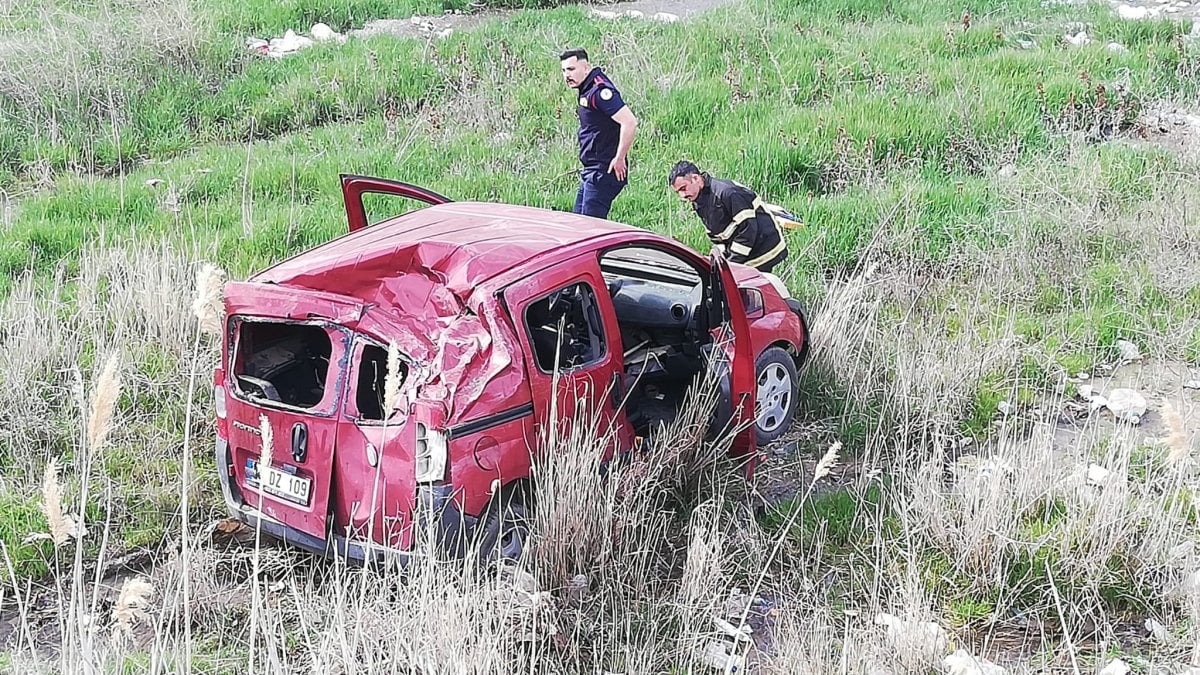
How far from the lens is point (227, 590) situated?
495cm

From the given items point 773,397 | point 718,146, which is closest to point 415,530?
point 773,397

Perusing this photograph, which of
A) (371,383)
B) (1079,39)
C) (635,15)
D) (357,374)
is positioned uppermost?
(1079,39)

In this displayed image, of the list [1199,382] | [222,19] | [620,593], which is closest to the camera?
[620,593]

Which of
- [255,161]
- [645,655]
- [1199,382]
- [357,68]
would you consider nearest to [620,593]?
[645,655]

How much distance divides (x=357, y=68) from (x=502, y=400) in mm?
8199

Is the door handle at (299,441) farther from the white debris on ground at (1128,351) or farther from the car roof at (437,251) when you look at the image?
the white debris on ground at (1128,351)

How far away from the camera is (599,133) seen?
7.98 metres

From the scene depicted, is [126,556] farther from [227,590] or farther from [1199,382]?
[1199,382]

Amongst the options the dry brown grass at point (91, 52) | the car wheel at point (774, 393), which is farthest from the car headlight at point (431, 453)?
the dry brown grass at point (91, 52)

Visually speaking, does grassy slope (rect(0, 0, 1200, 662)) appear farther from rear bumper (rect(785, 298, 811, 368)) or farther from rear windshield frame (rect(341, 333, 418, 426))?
rear windshield frame (rect(341, 333, 418, 426))

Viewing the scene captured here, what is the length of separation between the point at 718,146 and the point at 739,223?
3.10m

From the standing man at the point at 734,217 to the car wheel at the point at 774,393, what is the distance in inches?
38.7

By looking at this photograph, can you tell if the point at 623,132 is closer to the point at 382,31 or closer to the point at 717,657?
the point at 717,657

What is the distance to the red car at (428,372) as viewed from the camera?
14.3ft
